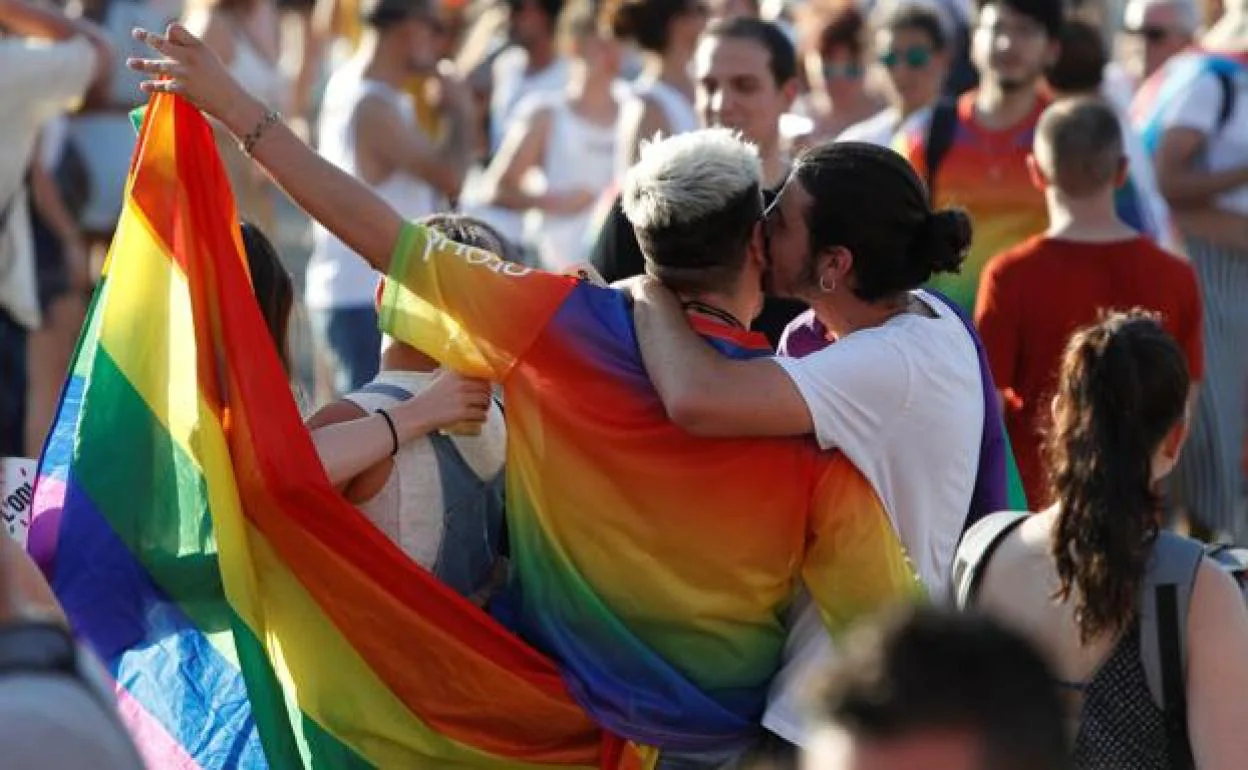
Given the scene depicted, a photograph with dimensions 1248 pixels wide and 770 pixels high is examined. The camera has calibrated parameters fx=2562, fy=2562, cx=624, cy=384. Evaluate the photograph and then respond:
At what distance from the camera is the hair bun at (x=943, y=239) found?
13.5 ft

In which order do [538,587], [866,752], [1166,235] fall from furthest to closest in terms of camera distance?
[1166,235]
[538,587]
[866,752]

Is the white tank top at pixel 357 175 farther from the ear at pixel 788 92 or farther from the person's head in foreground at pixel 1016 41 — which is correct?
the ear at pixel 788 92

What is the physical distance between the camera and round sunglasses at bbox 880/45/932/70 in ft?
28.5

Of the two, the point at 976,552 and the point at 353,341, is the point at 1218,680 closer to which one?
the point at 976,552

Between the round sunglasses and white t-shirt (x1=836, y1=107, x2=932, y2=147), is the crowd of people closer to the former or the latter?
white t-shirt (x1=836, y1=107, x2=932, y2=147)

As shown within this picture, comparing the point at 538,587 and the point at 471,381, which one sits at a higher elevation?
the point at 471,381

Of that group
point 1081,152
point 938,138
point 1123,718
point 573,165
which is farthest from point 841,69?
point 1123,718

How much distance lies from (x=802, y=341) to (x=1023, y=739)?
237 cm

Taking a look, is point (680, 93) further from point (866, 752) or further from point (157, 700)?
point (866, 752)

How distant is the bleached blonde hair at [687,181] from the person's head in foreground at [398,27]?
471cm

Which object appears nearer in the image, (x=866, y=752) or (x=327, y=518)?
(x=866, y=752)

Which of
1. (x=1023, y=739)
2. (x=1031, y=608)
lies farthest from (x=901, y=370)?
(x=1023, y=739)

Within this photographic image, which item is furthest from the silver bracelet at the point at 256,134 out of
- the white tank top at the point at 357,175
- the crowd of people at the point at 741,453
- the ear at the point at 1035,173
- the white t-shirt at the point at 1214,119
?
the white t-shirt at the point at 1214,119

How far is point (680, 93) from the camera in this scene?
8875mm
